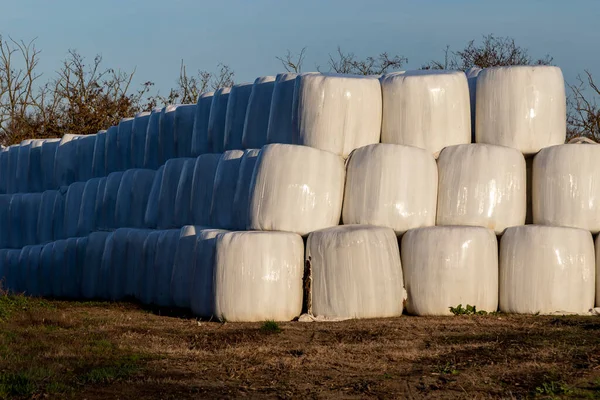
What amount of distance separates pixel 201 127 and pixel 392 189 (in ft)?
15.9

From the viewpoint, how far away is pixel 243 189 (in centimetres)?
1414

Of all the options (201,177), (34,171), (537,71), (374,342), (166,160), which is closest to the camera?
(374,342)

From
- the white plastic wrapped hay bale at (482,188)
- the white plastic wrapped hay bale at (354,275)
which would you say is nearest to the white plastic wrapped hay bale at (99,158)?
the white plastic wrapped hay bale at (354,275)

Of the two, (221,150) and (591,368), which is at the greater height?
(221,150)

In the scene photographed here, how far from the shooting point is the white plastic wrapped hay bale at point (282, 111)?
14.4 meters

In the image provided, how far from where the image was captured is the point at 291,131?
46.8 feet

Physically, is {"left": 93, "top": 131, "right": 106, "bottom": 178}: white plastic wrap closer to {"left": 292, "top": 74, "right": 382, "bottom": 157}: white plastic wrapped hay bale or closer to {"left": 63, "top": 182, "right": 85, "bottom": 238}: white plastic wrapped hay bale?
{"left": 63, "top": 182, "right": 85, "bottom": 238}: white plastic wrapped hay bale

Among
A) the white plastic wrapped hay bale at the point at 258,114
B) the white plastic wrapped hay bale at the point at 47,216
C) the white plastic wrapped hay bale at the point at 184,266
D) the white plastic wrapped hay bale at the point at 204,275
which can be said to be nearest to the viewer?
the white plastic wrapped hay bale at the point at 204,275

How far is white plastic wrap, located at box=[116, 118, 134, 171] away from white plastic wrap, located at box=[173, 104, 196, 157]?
202 centimetres

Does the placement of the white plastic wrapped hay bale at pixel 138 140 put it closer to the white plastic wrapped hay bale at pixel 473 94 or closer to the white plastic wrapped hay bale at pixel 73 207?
the white plastic wrapped hay bale at pixel 73 207

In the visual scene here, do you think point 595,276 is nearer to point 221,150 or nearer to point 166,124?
point 221,150

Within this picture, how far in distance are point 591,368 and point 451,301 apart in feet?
14.7

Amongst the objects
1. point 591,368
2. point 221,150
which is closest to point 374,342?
point 591,368

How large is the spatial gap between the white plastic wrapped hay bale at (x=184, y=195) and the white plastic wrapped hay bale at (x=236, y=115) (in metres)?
0.70
